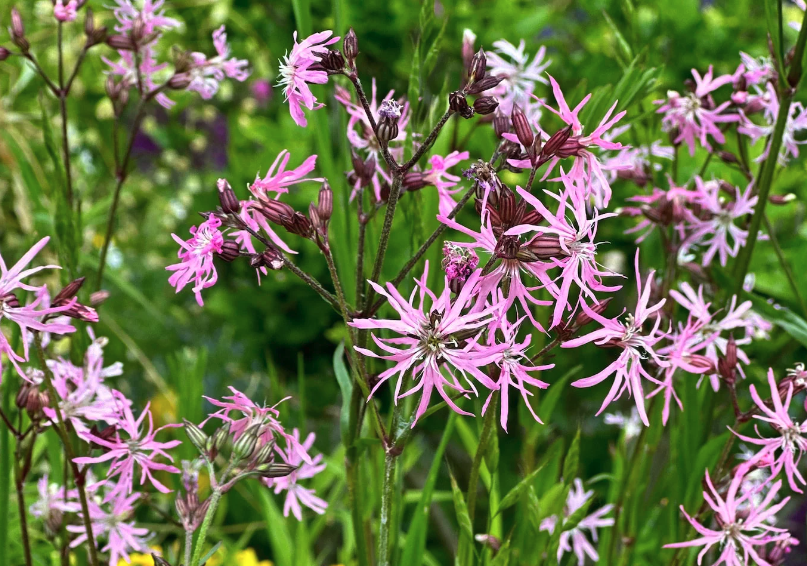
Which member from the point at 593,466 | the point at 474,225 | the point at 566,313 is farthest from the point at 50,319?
the point at 593,466

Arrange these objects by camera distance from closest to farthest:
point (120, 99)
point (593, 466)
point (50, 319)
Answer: point (50, 319) → point (120, 99) → point (593, 466)

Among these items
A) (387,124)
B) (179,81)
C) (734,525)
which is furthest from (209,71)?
(734,525)

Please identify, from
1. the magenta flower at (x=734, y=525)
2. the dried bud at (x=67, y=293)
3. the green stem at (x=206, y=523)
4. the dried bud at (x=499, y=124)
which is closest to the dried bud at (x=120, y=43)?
the dried bud at (x=67, y=293)

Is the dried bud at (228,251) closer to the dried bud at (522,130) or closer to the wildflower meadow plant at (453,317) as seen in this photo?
the wildflower meadow plant at (453,317)

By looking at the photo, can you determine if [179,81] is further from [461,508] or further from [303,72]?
[461,508]

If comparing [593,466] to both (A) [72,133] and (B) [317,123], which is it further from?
(A) [72,133]

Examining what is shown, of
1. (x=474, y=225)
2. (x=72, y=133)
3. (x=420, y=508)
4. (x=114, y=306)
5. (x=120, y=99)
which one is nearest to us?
(x=420, y=508)

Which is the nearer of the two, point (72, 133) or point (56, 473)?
point (56, 473)
